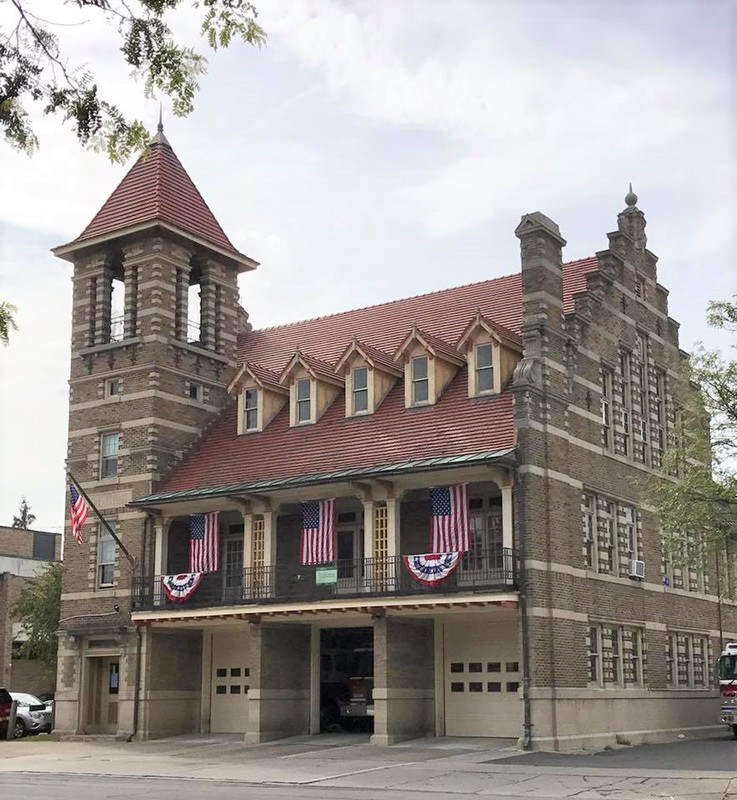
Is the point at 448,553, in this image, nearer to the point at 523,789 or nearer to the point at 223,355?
the point at 523,789

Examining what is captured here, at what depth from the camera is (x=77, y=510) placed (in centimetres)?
3456

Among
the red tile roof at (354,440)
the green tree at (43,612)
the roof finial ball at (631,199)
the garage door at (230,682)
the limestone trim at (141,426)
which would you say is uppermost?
the roof finial ball at (631,199)

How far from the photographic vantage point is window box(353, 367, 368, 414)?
34031mm

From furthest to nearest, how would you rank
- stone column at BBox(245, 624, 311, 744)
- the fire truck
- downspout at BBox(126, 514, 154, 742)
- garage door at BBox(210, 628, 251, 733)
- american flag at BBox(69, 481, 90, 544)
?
garage door at BBox(210, 628, 251, 733) → american flag at BBox(69, 481, 90, 544) → downspout at BBox(126, 514, 154, 742) → the fire truck → stone column at BBox(245, 624, 311, 744)

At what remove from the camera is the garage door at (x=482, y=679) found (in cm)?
3073

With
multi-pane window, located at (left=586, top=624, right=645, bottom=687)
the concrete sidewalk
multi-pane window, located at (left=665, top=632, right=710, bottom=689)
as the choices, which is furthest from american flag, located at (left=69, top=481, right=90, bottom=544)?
multi-pane window, located at (left=665, top=632, right=710, bottom=689)

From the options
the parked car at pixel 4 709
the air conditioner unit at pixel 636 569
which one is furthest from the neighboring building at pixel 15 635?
the air conditioner unit at pixel 636 569

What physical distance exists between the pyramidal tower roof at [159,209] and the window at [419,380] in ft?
31.6

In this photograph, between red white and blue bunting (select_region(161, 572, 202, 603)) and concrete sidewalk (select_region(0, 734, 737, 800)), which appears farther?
red white and blue bunting (select_region(161, 572, 202, 603))

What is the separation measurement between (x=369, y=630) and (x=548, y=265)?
1170 centimetres

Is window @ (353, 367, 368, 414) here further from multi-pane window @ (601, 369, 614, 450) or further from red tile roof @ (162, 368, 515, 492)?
multi-pane window @ (601, 369, 614, 450)

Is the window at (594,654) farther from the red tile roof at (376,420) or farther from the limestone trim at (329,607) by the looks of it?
the red tile roof at (376,420)

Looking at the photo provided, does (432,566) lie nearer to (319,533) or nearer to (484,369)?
(319,533)

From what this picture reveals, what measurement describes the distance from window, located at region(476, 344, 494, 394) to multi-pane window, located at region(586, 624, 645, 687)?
6.99 m
